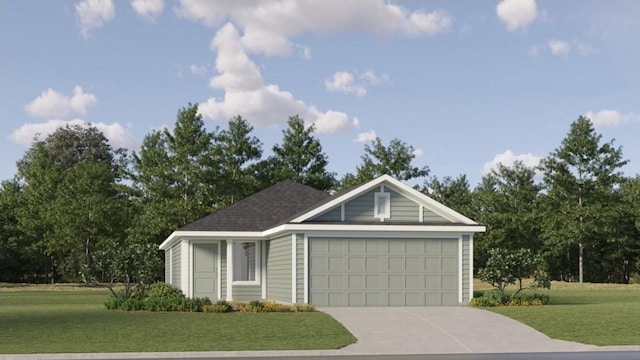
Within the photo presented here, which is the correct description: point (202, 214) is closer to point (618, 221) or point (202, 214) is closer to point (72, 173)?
point (72, 173)

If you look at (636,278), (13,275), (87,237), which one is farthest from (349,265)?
(636,278)

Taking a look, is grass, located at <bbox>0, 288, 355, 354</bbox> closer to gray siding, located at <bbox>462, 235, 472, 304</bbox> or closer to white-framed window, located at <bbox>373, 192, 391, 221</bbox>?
white-framed window, located at <bbox>373, 192, 391, 221</bbox>

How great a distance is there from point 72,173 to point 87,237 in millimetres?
9066

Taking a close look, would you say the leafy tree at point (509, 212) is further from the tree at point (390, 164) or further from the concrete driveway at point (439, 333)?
the concrete driveway at point (439, 333)

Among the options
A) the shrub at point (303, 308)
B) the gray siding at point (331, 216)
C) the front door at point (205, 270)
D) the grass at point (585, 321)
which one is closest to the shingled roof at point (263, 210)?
the front door at point (205, 270)

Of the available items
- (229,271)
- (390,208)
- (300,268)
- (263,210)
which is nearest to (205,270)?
(229,271)

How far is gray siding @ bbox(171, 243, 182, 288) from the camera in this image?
1668 inches

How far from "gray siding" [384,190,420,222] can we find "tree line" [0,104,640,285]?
2799 centimetres

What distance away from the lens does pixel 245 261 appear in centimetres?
3962

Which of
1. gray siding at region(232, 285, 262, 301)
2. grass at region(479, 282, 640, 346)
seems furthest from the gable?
gray siding at region(232, 285, 262, 301)

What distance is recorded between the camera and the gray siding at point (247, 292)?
3784cm

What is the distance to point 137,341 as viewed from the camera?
73.6ft

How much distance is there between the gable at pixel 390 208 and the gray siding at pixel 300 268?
1.08 metres

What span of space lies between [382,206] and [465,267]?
375cm
